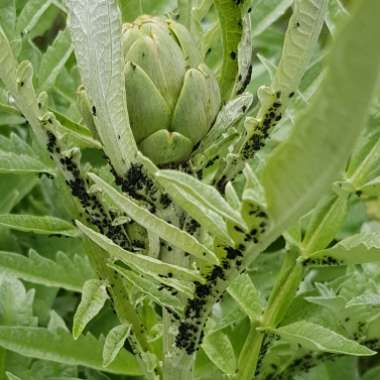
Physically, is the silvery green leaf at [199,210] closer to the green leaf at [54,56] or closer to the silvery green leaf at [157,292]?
the silvery green leaf at [157,292]

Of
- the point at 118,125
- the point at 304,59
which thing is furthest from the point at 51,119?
the point at 304,59

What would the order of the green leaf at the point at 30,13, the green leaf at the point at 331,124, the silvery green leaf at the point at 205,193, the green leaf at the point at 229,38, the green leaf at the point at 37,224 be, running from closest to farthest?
the green leaf at the point at 331,124, the silvery green leaf at the point at 205,193, the green leaf at the point at 229,38, the green leaf at the point at 37,224, the green leaf at the point at 30,13

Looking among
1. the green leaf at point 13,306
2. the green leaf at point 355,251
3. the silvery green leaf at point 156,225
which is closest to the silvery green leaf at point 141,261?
the silvery green leaf at point 156,225

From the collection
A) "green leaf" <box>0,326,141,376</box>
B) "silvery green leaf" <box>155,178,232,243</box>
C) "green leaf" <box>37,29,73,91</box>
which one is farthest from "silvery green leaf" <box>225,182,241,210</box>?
"green leaf" <box>37,29,73,91</box>

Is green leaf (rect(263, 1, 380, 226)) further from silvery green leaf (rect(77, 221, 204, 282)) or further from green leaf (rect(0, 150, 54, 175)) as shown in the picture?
green leaf (rect(0, 150, 54, 175))

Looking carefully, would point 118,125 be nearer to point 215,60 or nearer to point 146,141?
point 146,141

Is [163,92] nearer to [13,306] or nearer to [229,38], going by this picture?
[229,38]
